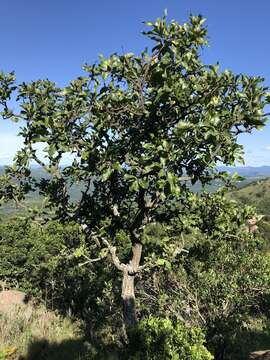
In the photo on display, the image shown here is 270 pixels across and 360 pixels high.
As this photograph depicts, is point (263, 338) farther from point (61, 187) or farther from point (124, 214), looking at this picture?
point (61, 187)

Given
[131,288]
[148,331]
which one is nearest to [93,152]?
[131,288]

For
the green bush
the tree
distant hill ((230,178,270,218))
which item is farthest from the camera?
distant hill ((230,178,270,218))

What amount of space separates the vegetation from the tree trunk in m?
0.02

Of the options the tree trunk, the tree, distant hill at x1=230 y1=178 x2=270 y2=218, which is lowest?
the tree trunk

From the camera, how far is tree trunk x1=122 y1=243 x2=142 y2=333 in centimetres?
839

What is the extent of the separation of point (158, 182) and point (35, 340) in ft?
24.7

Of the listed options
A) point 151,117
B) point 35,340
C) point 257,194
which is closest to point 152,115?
point 151,117

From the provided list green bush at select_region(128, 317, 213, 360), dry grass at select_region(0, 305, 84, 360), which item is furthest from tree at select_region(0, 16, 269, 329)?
dry grass at select_region(0, 305, 84, 360)

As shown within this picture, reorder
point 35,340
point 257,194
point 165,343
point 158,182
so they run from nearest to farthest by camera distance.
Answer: point 158,182 < point 165,343 < point 35,340 < point 257,194

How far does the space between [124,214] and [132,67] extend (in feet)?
10.8

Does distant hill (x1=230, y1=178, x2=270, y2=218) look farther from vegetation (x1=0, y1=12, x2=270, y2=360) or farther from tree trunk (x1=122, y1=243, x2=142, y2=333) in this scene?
tree trunk (x1=122, y1=243, x2=142, y2=333)

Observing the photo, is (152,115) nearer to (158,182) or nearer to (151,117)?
(151,117)

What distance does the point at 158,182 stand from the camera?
5781 millimetres

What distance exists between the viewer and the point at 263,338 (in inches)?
699
